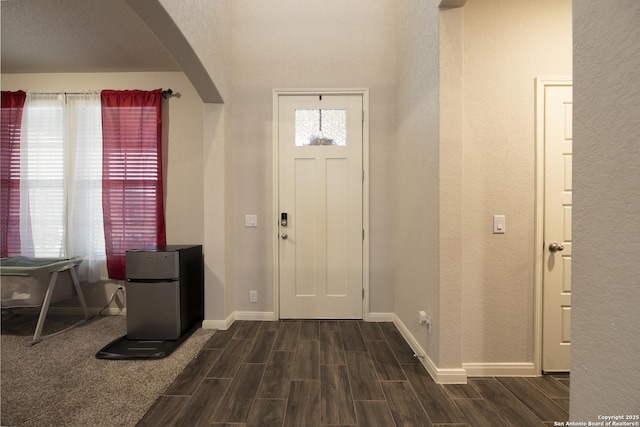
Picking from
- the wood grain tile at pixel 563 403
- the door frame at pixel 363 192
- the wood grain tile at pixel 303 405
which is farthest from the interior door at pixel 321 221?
the wood grain tile at pixel 563 403

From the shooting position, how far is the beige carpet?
61.1 inches

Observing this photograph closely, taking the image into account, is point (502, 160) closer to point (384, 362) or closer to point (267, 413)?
point (384, 362)

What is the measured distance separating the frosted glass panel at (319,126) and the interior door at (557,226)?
1.72m

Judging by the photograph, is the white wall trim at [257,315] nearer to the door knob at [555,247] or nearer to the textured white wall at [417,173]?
the textured white wall at [417,173]

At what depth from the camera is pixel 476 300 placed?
6.38 ft

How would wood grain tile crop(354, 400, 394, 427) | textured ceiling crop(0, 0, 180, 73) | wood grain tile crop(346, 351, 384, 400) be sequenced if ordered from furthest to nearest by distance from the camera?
1. textured ceiling crop(0, 0, 180, 73)
2. wood grain tile crop(346, 351, 384, 400)
3. wood grain tile crop(354, 400, 394, 427)

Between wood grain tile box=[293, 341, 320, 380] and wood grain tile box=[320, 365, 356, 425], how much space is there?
61 millimetres

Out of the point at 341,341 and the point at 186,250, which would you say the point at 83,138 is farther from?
the point at 341,341

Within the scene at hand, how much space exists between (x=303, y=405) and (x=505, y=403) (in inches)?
48.6

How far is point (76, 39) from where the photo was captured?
8.47ft

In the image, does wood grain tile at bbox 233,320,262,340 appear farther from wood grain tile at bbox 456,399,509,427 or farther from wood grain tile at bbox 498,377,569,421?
wood grain tile at bbox 498,377,569,421

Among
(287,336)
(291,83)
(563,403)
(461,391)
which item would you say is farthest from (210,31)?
(563,403)

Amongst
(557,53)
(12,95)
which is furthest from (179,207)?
(557,53)

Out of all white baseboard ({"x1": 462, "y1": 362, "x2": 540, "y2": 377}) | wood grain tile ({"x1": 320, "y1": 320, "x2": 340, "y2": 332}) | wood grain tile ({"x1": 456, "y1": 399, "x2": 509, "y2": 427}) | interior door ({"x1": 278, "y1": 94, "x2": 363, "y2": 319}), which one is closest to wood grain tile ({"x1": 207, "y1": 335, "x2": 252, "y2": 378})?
interior door ({"x1": 278, "y1": 94, "x2": 363, "y2": 319})
